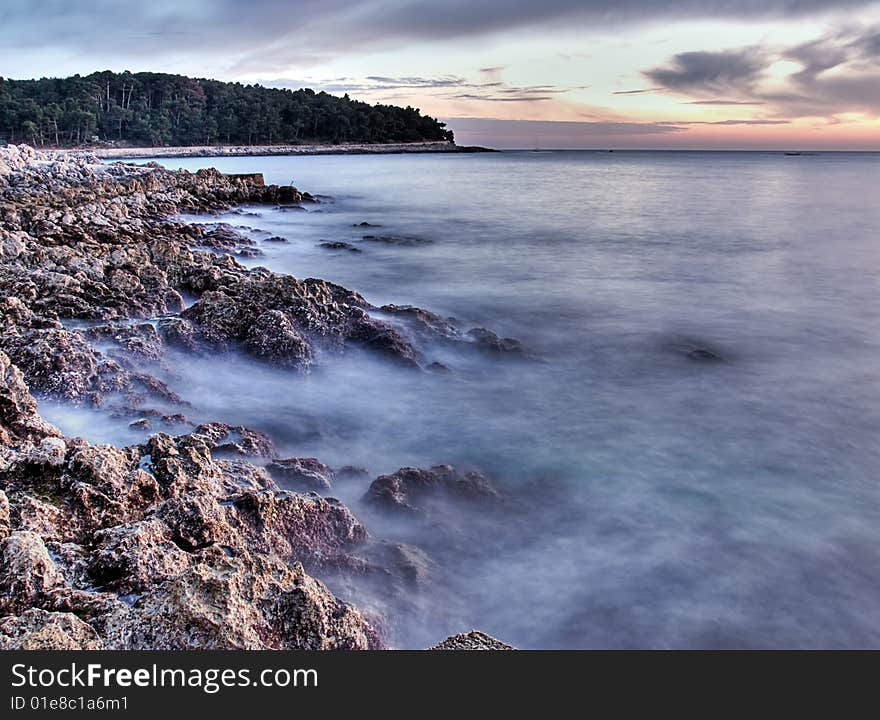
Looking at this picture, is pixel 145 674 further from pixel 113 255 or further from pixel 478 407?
pixel 113 255

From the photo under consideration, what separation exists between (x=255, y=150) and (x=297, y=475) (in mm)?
96384

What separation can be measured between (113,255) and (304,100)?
12703 cm

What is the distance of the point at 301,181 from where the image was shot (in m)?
46.4

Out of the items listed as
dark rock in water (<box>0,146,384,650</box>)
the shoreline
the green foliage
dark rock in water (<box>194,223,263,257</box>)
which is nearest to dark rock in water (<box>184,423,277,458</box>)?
dark rock in water (<box>0,146,384,650</box>)

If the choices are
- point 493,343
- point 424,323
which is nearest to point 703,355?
point 493,343

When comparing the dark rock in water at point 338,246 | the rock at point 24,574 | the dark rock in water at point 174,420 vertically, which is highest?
the dark rock in water at point 338,246

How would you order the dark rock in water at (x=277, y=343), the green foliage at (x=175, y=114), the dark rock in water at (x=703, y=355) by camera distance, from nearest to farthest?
the dark rock in water at (x=277, y=343)
the dark rock in water at (x=703, y=355)
the green foliage at (x=175, y=114)

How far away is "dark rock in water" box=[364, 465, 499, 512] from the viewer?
5.00 m

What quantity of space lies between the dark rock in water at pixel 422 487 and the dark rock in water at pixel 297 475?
0.35m

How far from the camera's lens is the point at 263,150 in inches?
3782

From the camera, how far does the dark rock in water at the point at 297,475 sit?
4.93 metres

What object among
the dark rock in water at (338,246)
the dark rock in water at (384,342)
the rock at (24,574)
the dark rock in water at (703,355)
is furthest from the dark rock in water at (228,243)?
the rock at (24,574)

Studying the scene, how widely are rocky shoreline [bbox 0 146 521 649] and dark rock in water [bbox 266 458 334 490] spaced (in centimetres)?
Result: 1

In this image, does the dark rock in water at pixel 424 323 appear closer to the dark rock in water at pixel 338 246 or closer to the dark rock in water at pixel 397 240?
the dark rock in water at pixel 338 246
